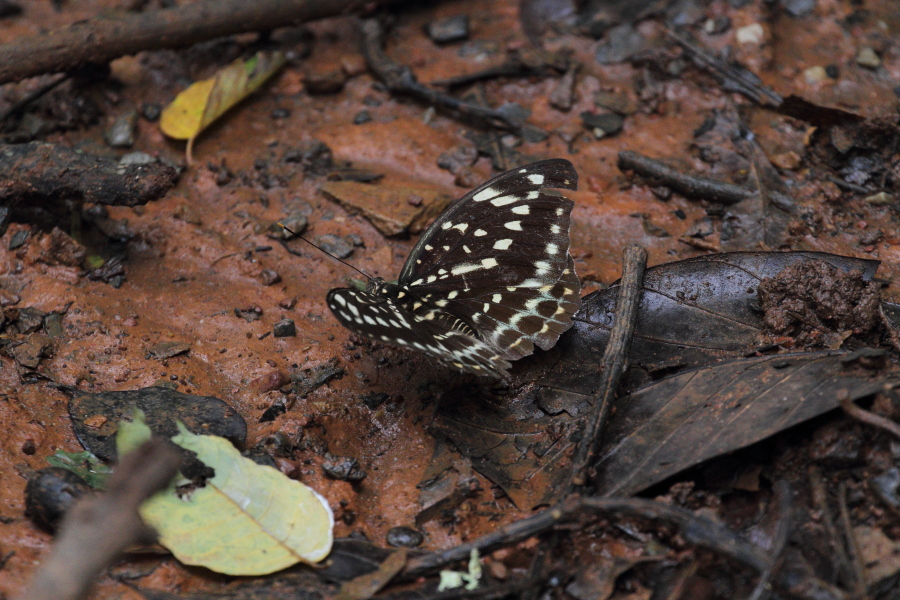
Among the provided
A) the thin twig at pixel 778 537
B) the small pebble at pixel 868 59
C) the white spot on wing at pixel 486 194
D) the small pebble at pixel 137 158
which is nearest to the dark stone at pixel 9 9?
the small pebble at pixel 137 158

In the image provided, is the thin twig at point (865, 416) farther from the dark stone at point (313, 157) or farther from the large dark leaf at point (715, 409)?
the dark stone at point (313, 157)

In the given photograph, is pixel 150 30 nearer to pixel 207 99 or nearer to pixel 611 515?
pixel 207 99

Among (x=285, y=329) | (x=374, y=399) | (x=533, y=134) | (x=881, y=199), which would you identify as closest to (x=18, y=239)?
(x=285, y=329)

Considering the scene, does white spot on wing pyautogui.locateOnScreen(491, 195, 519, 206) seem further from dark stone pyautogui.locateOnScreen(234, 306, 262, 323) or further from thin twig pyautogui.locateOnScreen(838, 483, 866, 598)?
thin twig pyautogui.locateOnScreen(838, 483, 866, 598)

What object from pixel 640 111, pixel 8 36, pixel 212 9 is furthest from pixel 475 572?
pixel 8 36

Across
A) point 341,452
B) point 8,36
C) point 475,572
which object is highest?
point 8,36

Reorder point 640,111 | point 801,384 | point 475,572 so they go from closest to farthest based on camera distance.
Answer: point 475,572
point 801,384
point 640,111

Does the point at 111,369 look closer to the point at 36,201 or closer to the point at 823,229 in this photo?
the point at 36,201
